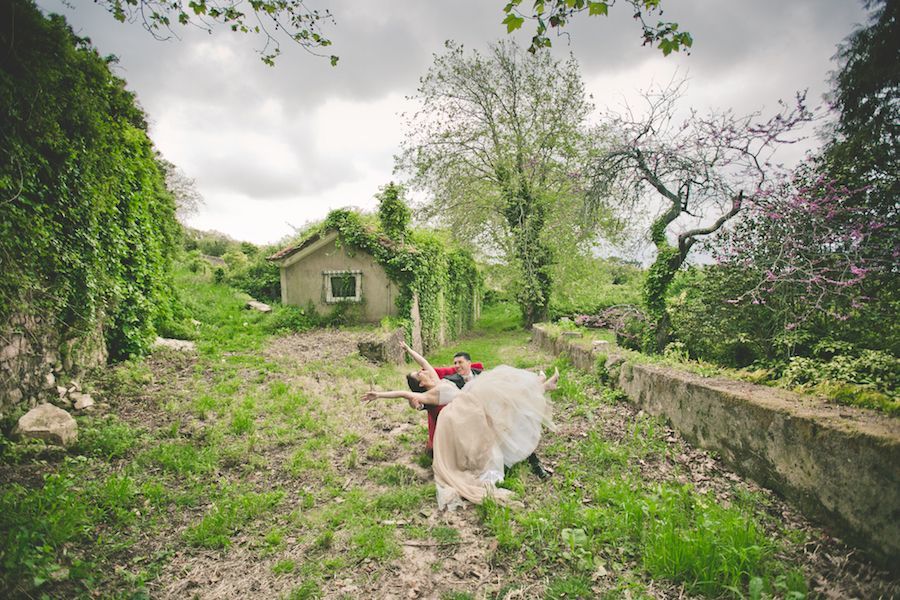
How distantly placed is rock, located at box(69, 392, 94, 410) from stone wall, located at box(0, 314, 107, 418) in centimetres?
22

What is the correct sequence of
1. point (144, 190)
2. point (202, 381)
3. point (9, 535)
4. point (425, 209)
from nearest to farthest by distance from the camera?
point (9, 535) < point (202, 381) < point (144, 190) < point (425, 209)

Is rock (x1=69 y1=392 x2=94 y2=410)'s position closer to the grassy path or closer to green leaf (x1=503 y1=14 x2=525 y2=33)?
the grassy path

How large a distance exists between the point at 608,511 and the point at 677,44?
4327 mm

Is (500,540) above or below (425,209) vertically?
below

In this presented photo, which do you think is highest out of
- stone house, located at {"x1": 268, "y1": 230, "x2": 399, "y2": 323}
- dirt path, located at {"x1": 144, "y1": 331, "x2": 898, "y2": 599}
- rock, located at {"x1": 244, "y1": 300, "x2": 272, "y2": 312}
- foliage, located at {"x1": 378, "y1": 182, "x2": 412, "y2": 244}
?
foliage, located at {"x1": 378, "y1": 182, "x2": 412, "y2": 244}

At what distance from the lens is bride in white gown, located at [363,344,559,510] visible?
4.45m

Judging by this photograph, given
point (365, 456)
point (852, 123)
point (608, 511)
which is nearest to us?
point (608, 511)

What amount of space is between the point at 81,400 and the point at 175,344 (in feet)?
12.4

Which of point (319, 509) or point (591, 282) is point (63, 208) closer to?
point (319, 509)

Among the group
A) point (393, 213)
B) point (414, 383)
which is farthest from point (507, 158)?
point (414, 383)

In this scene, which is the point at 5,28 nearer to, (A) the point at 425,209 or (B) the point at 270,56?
(B) the point at 270,56

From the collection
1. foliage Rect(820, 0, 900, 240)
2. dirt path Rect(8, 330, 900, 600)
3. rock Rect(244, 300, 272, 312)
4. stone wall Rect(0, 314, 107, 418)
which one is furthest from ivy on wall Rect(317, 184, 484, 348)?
foliage Rect(820, 0, 900, 240)

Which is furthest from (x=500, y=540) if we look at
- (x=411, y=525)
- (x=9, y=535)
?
(x=9, y=535)

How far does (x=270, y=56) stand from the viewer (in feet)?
15.5
